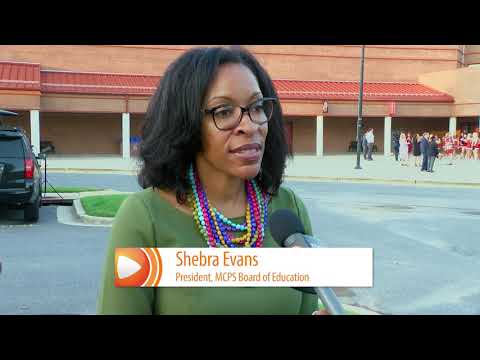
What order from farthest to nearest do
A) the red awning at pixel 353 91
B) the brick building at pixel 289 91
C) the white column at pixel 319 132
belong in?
the red awning at pixel 353 91, the white column at pixel 319 132, the brick building at pixel 289 91

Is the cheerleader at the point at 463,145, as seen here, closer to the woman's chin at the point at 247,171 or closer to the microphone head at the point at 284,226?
the woman's chin at the point at 247,171

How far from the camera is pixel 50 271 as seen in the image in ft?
22.5

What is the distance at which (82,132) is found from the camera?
38.6m

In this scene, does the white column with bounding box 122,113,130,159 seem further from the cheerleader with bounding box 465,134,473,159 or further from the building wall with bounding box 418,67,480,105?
the building wall with bounding box 418,67,480,105

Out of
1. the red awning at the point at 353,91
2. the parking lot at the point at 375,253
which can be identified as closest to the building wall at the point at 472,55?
the red awning at the point at 353,91

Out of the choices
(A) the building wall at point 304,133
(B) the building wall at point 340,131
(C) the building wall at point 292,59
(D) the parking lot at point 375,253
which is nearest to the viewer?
(D) the parking lot at point 375,253

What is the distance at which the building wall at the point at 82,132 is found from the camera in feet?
124

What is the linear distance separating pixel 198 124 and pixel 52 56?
125 feet

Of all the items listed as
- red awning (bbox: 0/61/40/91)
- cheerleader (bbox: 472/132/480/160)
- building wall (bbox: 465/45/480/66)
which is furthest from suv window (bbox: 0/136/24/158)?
building wall (bbox: 465/45/480/66)

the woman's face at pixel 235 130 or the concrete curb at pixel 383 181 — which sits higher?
the woman's face at pixel 235 130

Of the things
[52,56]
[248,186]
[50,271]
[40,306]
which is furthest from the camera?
[52,56]

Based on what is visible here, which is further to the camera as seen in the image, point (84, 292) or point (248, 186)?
→ point (84, 292)
